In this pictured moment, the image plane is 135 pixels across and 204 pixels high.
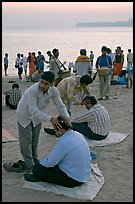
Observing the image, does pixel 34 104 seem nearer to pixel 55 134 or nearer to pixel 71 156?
pixel 55 134

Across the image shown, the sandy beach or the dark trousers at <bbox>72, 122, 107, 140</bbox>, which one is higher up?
the dark trousers at <bbox>72, 122, 107, 140</bbox>

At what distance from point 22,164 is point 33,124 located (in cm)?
77


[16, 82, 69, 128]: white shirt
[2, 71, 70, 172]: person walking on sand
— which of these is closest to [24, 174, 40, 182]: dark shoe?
[2, 71, 70, 172]: person walking on sand

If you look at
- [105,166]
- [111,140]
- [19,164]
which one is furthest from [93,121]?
[19,164]

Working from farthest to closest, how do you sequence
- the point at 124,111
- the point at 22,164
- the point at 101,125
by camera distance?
the point at 124,111
the point at 101,125
the point at 22,164

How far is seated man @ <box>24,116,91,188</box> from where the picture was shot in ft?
14.5

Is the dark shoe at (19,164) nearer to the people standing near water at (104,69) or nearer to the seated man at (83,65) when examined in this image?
the seated man at (83,65)

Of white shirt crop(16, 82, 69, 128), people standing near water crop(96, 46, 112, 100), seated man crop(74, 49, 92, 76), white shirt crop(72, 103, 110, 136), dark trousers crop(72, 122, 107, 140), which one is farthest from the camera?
people standing near water crop(96, 46, 112, 100)

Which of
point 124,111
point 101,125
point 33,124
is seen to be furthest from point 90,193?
point 124,111

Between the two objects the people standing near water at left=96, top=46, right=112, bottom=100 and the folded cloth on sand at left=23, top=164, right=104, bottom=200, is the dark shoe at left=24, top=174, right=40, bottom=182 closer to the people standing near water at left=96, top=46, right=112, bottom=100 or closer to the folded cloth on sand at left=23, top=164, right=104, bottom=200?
the folded cloth on sand at left=23, top=164, right=104, bottom=200

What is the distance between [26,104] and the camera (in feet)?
15.9

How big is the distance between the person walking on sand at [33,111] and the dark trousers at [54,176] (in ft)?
1.32

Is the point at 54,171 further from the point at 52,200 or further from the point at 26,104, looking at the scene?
the point at 26,104

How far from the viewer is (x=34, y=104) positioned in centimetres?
471
